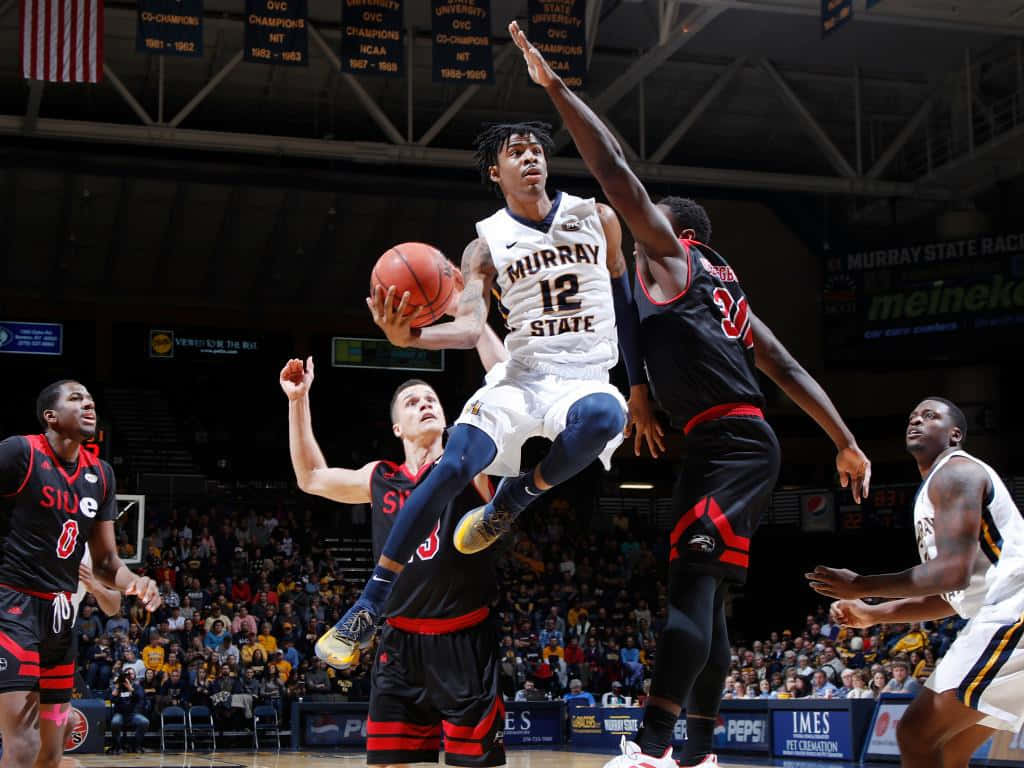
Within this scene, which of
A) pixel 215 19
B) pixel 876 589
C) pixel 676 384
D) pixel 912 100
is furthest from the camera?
pixel 912 100

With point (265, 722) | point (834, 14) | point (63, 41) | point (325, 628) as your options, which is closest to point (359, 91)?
point (63, 41)

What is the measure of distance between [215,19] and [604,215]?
18082mm

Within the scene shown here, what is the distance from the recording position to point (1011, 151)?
79.6ft

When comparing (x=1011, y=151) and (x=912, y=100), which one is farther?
(x=912, y=100)

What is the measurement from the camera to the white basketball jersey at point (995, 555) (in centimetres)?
564

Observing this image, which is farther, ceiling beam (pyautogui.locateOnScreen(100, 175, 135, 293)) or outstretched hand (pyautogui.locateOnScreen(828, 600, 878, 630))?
ceiling beam (pyautogui.locateOnScreen(100, 175, 135, 293))

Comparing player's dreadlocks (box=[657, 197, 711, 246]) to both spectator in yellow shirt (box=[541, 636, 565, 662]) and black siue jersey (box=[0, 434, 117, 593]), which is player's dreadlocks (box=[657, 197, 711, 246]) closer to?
black siue jersey (box=[0, 434, 117, 593])

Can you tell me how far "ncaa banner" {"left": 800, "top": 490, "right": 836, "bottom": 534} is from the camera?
92.6 feet

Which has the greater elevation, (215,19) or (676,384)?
(215,19)

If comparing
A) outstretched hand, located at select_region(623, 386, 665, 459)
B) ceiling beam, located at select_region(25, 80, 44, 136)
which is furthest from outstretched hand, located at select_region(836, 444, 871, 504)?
ceiling beam, located at select_region(25, 80, 44, 136)

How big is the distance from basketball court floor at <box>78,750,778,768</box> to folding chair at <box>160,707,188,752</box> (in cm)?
46

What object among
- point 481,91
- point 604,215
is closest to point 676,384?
point 604,215

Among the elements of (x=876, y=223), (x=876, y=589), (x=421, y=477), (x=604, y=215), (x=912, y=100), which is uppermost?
(x=912, y=100)

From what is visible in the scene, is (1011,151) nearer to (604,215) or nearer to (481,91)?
(481,91)
